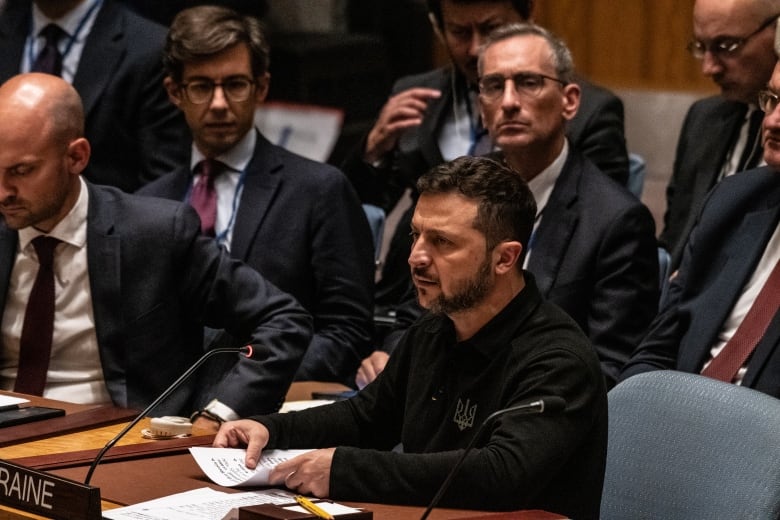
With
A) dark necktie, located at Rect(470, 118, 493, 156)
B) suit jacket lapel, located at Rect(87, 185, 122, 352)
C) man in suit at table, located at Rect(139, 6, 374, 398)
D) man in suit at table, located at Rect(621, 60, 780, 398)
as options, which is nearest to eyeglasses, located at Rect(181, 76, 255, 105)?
man in suit at table, located at Rect(139, 6, 374, 398)

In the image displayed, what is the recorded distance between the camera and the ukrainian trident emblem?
2.56 m

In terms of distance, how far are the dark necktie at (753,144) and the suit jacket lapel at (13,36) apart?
7.80ft

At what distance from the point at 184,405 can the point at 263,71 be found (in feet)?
3.86

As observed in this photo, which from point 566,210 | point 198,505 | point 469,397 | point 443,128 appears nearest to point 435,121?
point 443,128

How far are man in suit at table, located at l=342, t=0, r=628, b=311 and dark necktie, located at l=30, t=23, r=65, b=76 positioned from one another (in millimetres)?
1017

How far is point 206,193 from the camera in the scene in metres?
4.12

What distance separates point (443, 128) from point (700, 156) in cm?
82

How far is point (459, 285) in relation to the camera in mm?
2602

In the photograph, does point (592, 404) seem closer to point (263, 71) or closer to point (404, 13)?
point (263, 71)

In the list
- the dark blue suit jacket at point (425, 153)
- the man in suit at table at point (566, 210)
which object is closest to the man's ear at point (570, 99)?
the man in suit at table at point (566, 210)

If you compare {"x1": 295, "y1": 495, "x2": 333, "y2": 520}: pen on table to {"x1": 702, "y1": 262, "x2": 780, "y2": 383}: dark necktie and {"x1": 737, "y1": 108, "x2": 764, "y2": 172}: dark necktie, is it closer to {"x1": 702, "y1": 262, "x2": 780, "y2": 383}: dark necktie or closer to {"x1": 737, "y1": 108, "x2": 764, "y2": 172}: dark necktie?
{"x1": 702, "y1": 262, "x2": 780, "y2": 383}: dark necktie

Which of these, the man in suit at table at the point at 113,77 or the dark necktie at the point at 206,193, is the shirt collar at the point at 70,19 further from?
the dark necktie at the point at 206,193

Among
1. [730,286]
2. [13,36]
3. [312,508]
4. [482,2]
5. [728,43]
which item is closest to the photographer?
[312,508]

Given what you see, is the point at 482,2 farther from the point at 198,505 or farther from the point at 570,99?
the point at 198,505
